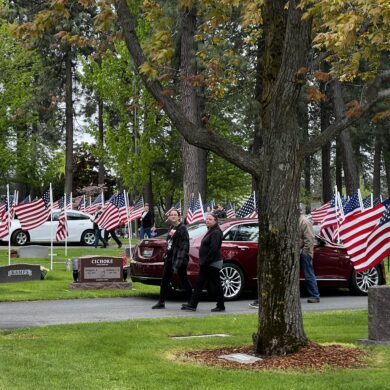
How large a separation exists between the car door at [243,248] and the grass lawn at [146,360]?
12.3 ft

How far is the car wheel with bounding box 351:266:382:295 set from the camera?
17.5 meters

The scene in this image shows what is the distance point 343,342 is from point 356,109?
10.3 feet

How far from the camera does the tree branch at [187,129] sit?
9.49 meters

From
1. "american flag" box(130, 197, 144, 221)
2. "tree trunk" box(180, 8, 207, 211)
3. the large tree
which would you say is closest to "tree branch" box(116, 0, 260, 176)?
the large tree

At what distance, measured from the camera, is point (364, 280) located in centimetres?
1772

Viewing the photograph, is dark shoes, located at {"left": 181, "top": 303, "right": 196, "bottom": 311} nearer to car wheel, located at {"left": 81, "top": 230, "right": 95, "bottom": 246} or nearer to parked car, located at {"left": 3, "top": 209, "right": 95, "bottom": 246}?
parked car, located at {"left": 3, "top": 209, "right": 95, "bottom": 246}

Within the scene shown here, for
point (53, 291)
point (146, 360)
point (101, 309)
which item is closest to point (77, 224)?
point (53, 291)

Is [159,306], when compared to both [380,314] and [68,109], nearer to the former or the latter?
[380,314]

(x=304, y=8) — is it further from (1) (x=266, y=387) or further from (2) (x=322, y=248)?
(2) (x=322, y=248)

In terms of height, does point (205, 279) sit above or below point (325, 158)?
below

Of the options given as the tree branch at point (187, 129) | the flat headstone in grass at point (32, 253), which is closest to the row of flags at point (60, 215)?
the flat headstone in grass at point (32, 253)

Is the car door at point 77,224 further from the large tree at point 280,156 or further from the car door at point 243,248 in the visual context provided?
the large tree at point 280,156

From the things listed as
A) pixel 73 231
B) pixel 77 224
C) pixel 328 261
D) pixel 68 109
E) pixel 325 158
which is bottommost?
pixel 328 261

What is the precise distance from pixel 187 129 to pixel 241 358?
2.69 meters
